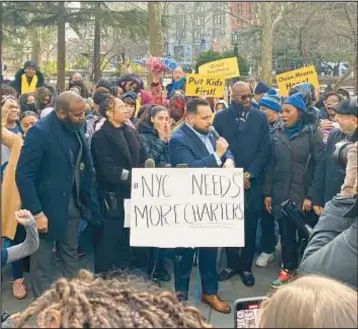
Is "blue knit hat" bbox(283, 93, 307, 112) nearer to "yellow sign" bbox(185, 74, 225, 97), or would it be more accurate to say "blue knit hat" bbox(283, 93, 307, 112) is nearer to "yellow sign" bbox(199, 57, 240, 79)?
"yellow sign" bbox(185, 74, 225, 97)

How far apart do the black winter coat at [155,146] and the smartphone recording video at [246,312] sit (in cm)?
315

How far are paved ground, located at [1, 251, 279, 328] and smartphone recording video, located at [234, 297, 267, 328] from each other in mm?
2506

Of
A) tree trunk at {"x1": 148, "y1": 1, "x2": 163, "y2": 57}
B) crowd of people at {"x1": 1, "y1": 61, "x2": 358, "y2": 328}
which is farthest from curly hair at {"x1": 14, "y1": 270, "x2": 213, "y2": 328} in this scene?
tree trunk at {"x1": 148, "y1": 1, "x2": 163, "y2": 57}

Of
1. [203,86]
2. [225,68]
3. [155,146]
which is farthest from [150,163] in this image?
[225,68]

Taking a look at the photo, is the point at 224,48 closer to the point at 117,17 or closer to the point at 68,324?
the point at 117,17

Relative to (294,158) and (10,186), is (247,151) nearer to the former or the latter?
(294,158)

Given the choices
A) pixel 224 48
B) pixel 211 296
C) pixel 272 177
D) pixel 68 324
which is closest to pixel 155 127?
pixel 272 177

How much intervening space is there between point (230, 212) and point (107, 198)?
116 centimetres

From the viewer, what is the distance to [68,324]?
46.4 inches

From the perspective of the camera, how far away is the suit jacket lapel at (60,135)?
4.28 meters

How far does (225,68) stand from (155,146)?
4.46 m

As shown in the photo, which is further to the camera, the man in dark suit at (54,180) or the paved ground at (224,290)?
the paved ground at (224,290)

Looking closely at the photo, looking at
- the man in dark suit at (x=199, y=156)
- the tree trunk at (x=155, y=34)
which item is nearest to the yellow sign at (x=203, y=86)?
the man in dark suit at (x=199, y=156)

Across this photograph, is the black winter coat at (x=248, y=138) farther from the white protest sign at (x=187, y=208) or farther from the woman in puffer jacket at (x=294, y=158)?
the white protest sign at (x=187, y=208)
